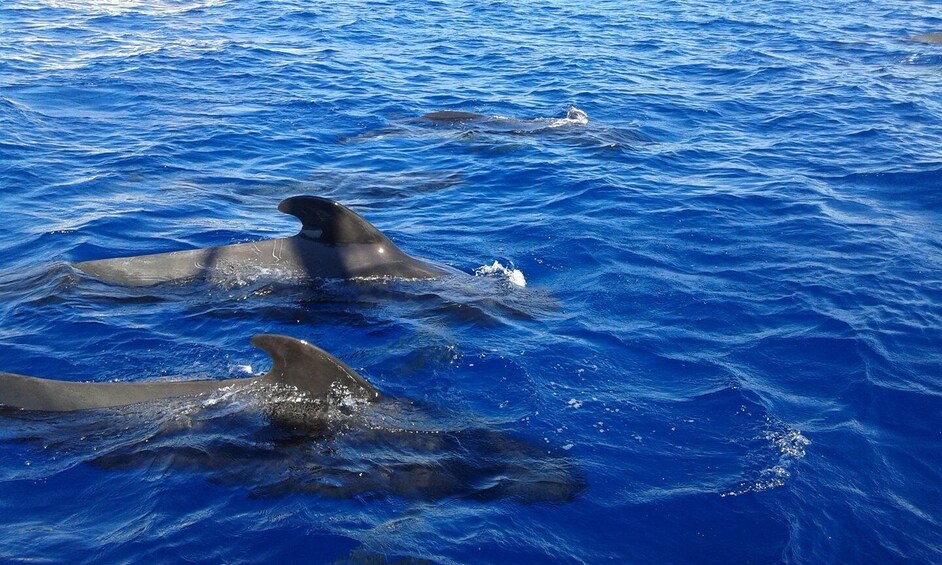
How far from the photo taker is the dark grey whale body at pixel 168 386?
7.24 metres

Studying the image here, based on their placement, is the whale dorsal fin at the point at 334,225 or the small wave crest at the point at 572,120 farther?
the small wave crest at the point at 572,120

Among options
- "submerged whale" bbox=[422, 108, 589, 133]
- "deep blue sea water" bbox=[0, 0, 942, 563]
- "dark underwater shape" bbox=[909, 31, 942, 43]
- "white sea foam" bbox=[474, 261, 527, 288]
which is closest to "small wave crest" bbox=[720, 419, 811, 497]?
"deep blue sea water" bbox=[0, 0, 942, 563]

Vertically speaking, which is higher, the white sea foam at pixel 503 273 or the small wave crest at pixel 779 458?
the small wave crest at pixel 779 458

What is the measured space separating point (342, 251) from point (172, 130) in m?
8.40

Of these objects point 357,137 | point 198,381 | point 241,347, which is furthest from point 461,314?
point 357,137

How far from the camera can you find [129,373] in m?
8.57

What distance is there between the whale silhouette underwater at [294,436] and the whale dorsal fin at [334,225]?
2.98 metres

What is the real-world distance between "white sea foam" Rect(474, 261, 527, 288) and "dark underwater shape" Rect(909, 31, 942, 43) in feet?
56.9

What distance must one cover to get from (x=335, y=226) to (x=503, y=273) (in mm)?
2085

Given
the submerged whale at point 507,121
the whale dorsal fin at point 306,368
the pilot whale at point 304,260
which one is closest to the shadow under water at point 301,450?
the whale dorsal fin at point 306,368

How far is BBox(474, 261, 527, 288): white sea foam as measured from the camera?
10.9 m

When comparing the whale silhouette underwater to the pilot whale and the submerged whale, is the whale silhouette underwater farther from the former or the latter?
the submerged whale

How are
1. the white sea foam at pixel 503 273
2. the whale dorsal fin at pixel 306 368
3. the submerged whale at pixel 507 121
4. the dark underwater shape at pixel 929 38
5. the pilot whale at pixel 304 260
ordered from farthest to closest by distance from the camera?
1. the dark underwater shape at pixel 929 38
2. the submerged whale at pixel 507 121
3. the white sea foam at pixel 503 273
4. the pilot whale at pixel 304 260
5. the whale dorsal fin at pixel 306 368

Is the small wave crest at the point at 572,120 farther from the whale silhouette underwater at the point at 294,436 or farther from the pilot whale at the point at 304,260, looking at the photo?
the whale silhouette underwater at the point at 294,436
